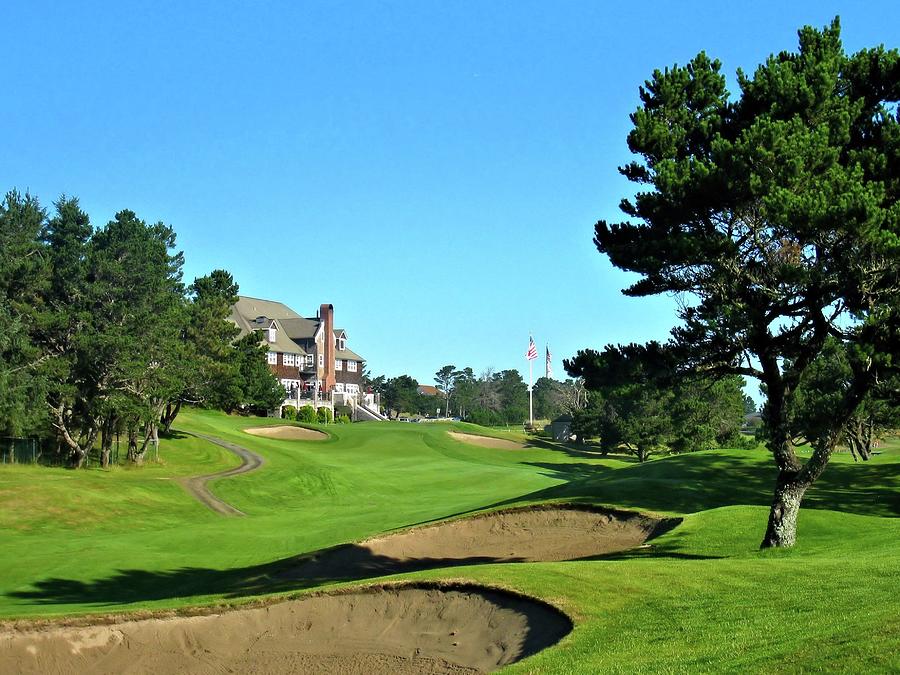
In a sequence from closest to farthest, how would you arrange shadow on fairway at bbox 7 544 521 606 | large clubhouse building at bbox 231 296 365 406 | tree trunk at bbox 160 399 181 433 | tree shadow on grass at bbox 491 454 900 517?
shadow on fairway at bbox 7 544 521 606
tree shadow on grass at bbox 491 454 900 517
tree trunk at bbox 160 399 181 433
large clubhouse building at bbox 231 296 365 406

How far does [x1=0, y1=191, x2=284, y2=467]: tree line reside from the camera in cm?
5488

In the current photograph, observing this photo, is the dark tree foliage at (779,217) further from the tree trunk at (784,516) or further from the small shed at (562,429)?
the small shed at (562,429)

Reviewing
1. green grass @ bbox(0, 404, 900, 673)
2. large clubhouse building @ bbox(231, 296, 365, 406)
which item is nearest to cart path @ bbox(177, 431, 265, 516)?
green grass @ bbox(0, 404, 900, 673)

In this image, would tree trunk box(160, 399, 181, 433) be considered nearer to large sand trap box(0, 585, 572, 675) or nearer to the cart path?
the cart path

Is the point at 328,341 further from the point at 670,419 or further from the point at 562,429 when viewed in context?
the point at 670,419

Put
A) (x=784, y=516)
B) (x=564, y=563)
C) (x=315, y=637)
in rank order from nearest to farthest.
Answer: (x=315, y=637) → (x=564, y=563) → (x=784, y=516)

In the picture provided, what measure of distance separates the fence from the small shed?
71.9 m

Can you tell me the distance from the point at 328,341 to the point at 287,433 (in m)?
39.4

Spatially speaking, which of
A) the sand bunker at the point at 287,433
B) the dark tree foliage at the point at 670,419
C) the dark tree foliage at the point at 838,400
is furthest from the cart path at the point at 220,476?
the dark tree foliage at the point at 838,400

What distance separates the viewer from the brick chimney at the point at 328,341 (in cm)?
12875

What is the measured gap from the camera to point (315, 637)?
19062 millimetres

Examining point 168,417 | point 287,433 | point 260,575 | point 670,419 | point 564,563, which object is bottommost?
point 260,575

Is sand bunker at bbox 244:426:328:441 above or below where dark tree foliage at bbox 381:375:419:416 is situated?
below

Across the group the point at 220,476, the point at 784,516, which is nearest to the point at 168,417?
the point at 220,476
